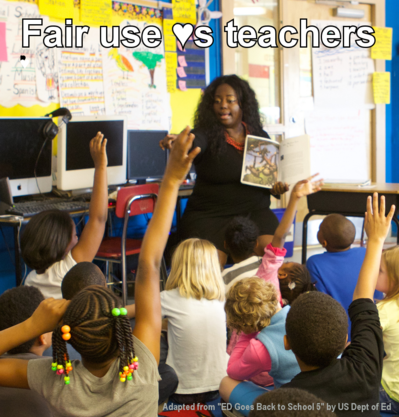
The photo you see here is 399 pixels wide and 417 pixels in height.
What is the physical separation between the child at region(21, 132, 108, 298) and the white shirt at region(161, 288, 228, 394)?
0.35 m

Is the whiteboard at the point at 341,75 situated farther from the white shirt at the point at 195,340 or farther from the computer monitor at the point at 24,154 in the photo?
the white shirt at the point at 195,340

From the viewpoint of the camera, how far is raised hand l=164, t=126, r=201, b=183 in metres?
0.91

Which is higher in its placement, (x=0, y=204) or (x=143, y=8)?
(x=143, y=8)

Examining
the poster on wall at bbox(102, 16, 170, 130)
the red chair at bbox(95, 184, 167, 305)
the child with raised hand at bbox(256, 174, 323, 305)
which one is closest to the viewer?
the child with raised hand at bbox(256, 174, 323, 305)

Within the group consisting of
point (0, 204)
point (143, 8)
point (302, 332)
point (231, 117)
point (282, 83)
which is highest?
point (143, 8)

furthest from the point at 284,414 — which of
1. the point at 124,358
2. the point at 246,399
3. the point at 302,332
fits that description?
the point at 246,399

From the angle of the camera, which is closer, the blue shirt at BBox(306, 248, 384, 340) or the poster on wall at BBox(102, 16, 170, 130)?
the blue shirt at BBox(306, 248, 384, 340)

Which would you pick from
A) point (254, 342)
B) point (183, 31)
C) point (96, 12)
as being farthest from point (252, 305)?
point (183, 31)

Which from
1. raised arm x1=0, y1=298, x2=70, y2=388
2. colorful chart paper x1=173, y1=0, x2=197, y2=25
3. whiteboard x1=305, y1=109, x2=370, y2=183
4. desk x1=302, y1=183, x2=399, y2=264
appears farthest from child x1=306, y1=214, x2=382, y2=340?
whiteboard x1=305, y1=109, x2=370, y2=183

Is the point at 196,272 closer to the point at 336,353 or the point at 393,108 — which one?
the point at 336,353

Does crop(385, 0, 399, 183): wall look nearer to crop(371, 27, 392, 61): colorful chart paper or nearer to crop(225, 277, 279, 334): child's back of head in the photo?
crop(371, 27, 392, 61): colorful chart paper

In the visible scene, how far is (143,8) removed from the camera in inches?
152

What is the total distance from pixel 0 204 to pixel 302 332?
6.88ft

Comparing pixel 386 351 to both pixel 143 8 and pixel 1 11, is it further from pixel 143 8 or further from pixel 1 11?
pixel 143 8
